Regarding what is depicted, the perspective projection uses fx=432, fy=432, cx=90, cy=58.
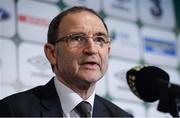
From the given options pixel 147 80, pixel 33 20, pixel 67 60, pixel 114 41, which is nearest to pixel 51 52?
pixel 67 60

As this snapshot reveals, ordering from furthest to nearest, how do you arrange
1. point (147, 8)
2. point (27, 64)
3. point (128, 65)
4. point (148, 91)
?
1. point (147, 8)
2. point (128, 65)
3. point (27, 64)
4. point (148, 91)

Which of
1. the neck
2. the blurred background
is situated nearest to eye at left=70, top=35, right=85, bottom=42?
the neck

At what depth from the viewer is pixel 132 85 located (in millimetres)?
1030

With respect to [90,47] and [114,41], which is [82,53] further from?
[114,41]

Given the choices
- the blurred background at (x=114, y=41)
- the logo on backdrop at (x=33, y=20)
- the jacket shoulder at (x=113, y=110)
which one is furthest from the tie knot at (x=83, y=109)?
the logo on backdrop at (x=33, y=20)

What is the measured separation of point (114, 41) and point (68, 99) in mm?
1132

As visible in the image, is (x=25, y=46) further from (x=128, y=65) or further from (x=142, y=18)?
(x=142, y=18)

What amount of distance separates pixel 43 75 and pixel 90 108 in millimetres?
803

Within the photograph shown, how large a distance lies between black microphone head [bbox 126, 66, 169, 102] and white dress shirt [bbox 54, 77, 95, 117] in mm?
244

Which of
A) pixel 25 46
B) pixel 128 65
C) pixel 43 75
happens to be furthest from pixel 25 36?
pixel 128 65

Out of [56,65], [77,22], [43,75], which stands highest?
[77,22]

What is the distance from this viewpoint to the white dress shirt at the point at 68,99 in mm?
1220

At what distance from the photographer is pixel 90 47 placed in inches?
47.2

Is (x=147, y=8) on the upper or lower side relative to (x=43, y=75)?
upper
